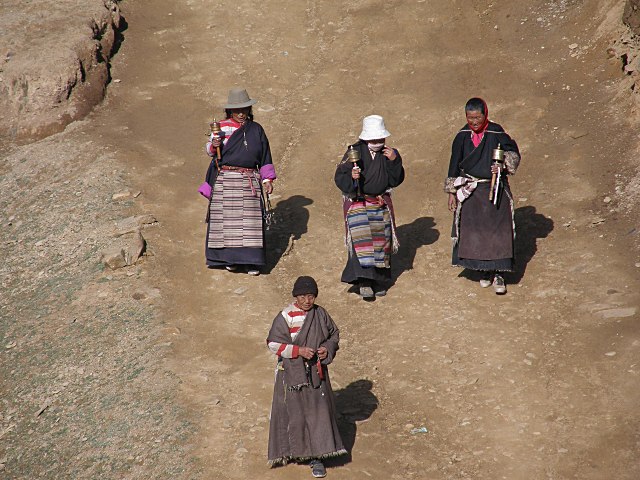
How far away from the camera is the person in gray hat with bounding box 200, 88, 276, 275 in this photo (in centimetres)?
1086

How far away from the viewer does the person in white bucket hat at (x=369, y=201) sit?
1010 centimetres

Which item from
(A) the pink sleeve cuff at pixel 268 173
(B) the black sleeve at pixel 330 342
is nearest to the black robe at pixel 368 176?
(A) the pink sleeve cuff at pixel 268 173

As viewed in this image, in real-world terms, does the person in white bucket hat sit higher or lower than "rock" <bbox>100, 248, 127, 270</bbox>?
higher

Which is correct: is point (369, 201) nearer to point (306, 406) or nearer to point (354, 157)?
point (354, 157)

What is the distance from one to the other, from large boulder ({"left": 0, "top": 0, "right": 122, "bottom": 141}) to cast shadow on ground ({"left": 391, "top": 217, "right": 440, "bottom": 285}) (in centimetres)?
592

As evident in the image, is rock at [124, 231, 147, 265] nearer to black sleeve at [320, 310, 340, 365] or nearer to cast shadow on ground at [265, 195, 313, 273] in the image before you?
cast shadow on ground at [265, 195, 313, 273]

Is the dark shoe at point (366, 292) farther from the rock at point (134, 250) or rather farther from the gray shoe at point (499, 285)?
the rock at point (134, 250)

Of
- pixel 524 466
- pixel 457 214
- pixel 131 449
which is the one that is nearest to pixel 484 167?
pixel 457 214

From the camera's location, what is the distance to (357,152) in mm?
10023

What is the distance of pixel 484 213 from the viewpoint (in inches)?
401

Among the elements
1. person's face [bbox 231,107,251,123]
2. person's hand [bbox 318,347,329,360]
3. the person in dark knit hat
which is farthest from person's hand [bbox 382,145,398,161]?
person's hand [bbox 318,347,329,360]

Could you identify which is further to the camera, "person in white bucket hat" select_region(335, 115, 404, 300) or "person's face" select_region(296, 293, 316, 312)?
"person in white bucket hat" select_region(335, 115, 404, 300)

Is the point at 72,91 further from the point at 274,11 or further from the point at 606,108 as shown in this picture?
the point at 606,108

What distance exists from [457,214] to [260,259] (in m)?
2.21
